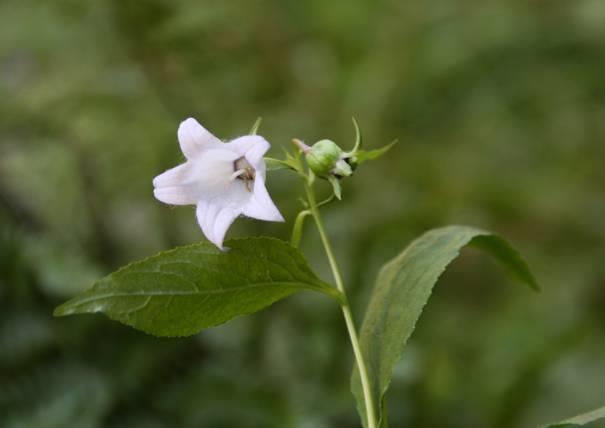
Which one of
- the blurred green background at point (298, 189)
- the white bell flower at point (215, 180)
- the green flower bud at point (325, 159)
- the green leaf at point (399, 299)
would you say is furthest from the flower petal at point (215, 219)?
the blurred green background at point (298, 189)

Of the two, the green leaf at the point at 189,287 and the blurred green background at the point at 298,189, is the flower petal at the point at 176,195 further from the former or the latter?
the blurred green background at the point at 298,189

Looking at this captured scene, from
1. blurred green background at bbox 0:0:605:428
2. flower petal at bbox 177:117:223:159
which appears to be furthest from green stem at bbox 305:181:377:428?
blurred green background at bbox 0:0:605:428

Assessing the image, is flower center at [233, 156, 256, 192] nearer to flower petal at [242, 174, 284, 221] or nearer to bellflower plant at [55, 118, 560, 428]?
bellflower plant at [55, 118, 560, 428]

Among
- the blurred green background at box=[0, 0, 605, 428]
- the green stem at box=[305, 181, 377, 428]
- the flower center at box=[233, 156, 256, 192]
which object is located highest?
the flower center at box=[233, 156, 256, 192]

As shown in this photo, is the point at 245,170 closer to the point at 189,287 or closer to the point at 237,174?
the point at 237,174

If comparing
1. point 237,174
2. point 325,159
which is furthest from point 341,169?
point 237,174
